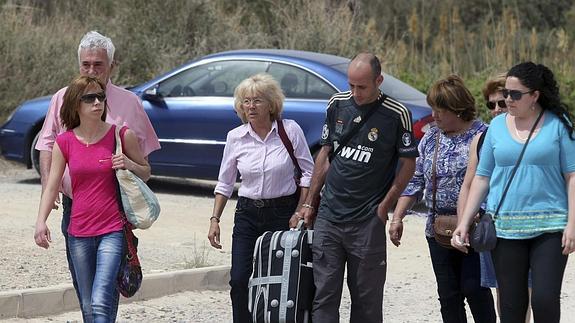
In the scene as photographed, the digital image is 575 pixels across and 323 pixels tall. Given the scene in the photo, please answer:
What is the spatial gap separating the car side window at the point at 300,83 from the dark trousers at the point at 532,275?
22.3 ft

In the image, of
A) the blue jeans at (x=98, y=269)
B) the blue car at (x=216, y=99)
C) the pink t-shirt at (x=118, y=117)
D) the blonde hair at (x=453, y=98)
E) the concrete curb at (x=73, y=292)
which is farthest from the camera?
the blue car at (x=216, y=99)

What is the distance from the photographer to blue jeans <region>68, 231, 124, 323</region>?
599 cm

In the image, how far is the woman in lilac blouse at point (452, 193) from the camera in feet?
22.0

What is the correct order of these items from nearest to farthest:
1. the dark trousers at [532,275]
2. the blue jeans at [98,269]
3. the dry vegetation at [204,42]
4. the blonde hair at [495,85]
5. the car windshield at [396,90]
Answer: the dark trousers at [532,275]
the blue jeans at [98,269]
the blonde hair at [495,85]
the car windshield at [396,90]
the dry vegetation at [204,42]

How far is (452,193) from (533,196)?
3.17 feet

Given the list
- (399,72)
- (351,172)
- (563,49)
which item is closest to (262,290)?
(351,172)

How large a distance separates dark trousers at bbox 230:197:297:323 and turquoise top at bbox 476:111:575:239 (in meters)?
1.38

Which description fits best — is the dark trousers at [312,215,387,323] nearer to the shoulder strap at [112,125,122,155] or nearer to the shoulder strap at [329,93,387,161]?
the shoulder strap at [329,93,387,161]

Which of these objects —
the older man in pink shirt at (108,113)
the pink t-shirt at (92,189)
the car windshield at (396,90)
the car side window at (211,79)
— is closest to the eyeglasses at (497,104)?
the older man in pink shirt at (108,113)

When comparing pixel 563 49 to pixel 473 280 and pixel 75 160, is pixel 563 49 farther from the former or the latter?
pixel 75 160

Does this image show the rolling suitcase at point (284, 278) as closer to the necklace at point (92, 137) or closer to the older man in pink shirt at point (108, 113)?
the older man in pink shirt at point (108, 113)

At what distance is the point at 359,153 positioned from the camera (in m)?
Answer: 6.27

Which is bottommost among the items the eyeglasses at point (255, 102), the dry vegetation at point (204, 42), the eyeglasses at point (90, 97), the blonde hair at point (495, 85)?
the eyeglasses at point (90, 97)

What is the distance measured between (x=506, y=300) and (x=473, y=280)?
813 mm
